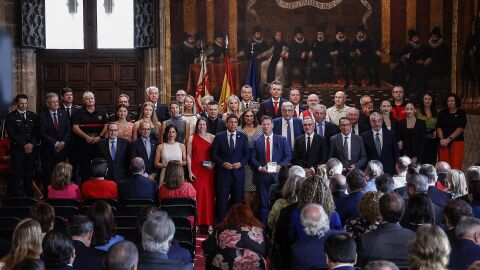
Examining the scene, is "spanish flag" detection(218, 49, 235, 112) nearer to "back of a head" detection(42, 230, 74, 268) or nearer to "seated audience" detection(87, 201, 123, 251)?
"seated audience" detection(87, 201, 123, 251)

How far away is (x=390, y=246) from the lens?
22.7ft

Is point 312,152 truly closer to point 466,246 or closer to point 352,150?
point 352,150

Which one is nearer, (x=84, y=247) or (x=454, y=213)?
(x=84, y=247)

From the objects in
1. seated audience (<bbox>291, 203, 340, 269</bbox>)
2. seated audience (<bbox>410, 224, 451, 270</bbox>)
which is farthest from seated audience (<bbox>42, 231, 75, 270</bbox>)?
seated audience (<bbox>410, 224, 451, 270</bbox>)

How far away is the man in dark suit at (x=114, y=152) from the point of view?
45.1 ft

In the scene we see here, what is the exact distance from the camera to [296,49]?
1997cm

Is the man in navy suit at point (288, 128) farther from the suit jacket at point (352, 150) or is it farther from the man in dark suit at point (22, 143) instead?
the man in dark suit at point (22, 143)

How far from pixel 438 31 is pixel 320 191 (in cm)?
1280

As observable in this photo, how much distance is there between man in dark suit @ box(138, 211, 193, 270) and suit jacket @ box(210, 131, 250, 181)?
732 centimetres

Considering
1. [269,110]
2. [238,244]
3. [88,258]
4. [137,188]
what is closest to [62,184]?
[137,188]

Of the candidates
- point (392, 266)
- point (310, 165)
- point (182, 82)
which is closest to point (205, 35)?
point (182, 82)

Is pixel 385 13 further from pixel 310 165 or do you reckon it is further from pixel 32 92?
pixel 32 92

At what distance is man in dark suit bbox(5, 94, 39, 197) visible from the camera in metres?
15.0

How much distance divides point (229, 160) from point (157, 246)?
293 inches
